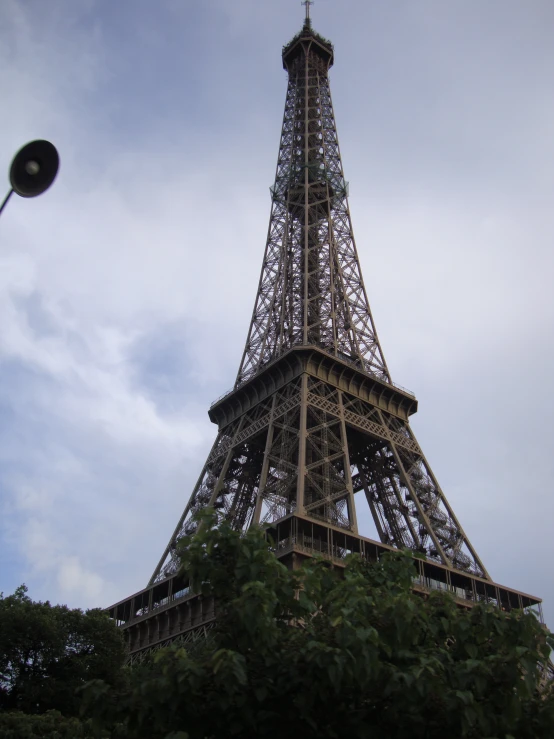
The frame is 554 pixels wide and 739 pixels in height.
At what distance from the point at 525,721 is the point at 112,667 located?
28563 millimetres

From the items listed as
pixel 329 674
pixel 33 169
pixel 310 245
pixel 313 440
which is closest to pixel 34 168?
pixel 33 169

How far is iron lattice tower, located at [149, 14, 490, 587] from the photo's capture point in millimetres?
46906

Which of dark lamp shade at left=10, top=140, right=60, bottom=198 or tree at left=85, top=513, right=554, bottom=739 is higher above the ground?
dark lamp shade at left=10, top=140, right=60, bottom=198

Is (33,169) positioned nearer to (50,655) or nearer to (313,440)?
(50,655)

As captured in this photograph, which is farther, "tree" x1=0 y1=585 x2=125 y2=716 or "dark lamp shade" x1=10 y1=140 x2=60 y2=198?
"tree" x1=0 y1=585 x2=125 y2=716

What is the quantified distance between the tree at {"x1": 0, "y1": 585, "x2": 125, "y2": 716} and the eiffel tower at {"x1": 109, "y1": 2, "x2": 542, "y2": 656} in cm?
557

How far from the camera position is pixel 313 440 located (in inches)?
1925

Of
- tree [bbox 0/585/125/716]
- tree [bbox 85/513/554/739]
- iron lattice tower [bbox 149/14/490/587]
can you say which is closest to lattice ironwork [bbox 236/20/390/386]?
iron lattice tower [bbox 149/14/490/587]

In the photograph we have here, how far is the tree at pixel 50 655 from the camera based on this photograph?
3547cm

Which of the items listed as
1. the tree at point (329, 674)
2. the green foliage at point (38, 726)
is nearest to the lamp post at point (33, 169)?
the tree at point (329, 674)

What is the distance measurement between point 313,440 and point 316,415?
5.41 feet

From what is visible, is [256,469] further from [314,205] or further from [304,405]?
[314,205]

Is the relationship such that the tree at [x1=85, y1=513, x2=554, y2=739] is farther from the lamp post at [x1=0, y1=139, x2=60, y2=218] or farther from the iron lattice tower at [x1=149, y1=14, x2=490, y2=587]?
the iron lattice tower at [x1=149, y1=14, x2=490, y2=587]

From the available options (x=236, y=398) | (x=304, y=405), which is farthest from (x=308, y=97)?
(x=304, y=405)
